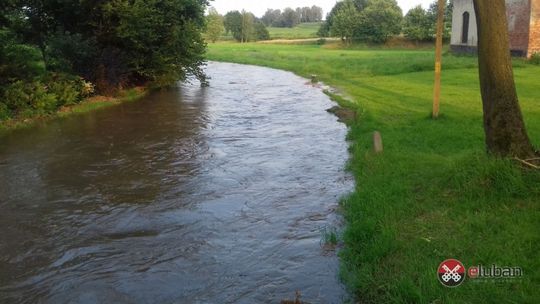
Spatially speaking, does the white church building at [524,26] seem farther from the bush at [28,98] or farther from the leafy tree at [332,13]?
the leafy tree at [332,13]

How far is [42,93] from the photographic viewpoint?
52.6 feet

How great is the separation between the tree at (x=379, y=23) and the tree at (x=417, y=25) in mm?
2211

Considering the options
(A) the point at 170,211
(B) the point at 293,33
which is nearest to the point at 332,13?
(B) the point at 293,33

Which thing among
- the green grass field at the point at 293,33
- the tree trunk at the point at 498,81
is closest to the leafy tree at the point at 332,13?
the green grass field at the point at 293,33

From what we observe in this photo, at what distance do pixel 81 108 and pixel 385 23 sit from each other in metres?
58.6

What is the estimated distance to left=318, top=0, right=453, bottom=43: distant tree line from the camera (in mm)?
62688

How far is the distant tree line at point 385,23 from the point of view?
206 feet

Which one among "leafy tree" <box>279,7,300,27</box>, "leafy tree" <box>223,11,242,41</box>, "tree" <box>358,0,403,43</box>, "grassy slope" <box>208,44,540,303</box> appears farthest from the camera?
"leafy tree" <box>279,7,300,27</box>

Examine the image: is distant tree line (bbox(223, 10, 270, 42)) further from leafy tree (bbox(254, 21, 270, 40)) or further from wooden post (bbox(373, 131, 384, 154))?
wooden post (bbox(373, 131, 384, 154))

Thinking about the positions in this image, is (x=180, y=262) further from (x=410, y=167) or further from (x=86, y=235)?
(x=410, y=167)

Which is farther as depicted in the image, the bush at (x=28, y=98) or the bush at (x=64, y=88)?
the bush at (x=64, y=88)

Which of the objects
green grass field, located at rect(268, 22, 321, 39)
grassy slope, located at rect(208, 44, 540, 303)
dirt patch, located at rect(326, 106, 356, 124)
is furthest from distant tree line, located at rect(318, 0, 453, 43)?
grassy slope, located at rect(208, 44, 540, 303)

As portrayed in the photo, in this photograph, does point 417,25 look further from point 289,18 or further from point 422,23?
point 289,18

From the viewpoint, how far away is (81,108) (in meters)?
17.8
